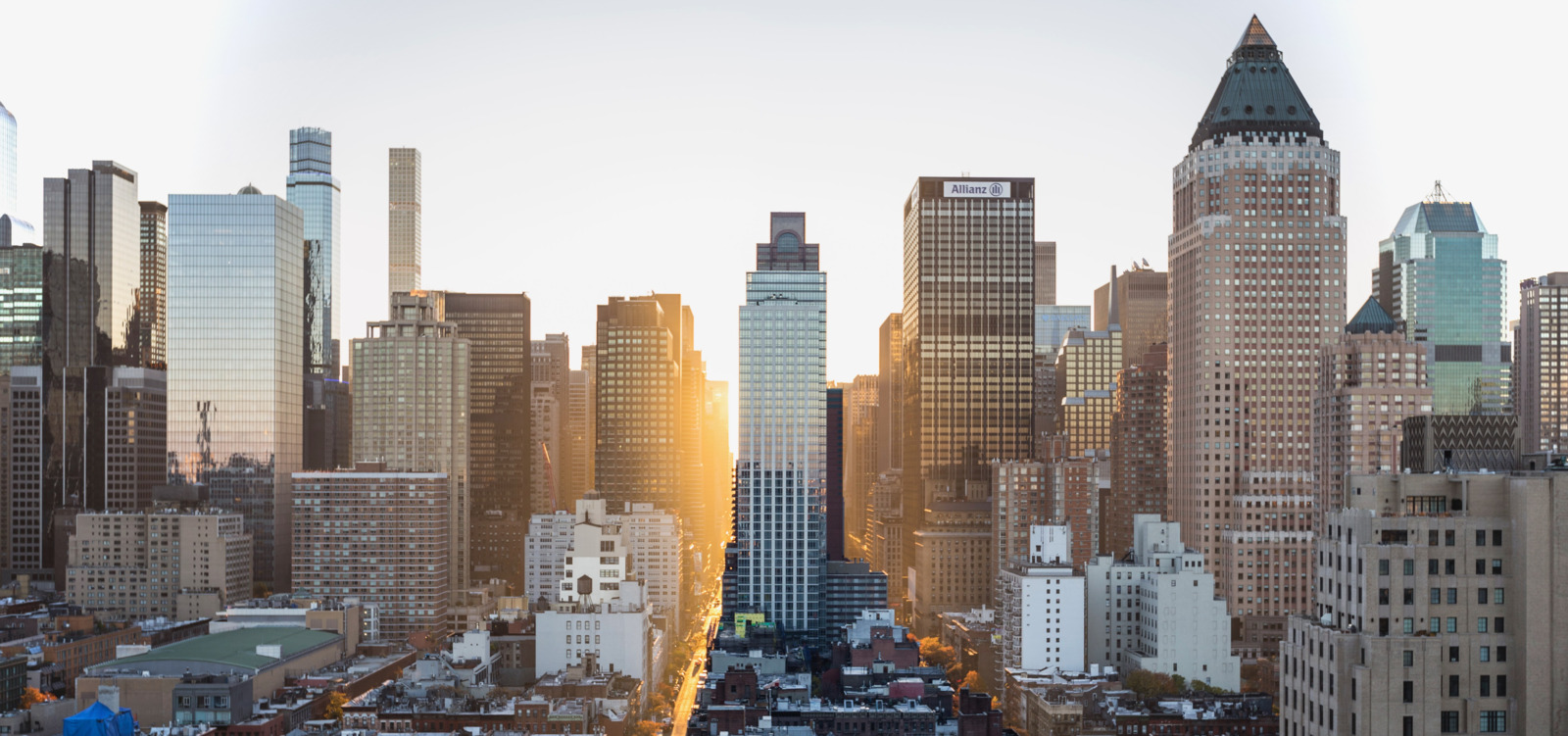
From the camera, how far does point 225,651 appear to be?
181500 mm

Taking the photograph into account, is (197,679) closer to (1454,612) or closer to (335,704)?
(335,704)

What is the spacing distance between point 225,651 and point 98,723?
46146 mm

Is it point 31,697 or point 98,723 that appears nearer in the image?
point 98,723

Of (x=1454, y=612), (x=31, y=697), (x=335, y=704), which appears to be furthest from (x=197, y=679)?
(x=1454, y=612)

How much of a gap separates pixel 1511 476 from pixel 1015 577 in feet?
403

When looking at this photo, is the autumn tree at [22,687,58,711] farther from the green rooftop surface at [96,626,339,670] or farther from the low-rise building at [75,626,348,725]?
the green rooftop surface at [96,626,339,670]

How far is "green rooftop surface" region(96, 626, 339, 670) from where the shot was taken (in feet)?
573

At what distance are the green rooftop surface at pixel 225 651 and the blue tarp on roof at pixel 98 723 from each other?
3284 cm

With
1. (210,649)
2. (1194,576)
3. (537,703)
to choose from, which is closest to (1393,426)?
(1194,576)

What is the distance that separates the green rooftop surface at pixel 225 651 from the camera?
174750 mm

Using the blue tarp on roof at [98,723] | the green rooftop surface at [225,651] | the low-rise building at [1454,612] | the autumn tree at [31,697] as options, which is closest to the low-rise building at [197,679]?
the green rooftop surface at [225,651]

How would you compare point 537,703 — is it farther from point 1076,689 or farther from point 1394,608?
point 1394,608

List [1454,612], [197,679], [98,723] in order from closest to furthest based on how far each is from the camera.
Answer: [1454,612] < [98,723] < [197,679]

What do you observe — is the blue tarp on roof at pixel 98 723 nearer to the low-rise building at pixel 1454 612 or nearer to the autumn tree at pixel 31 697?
the autumn tree at pixel 31 697
